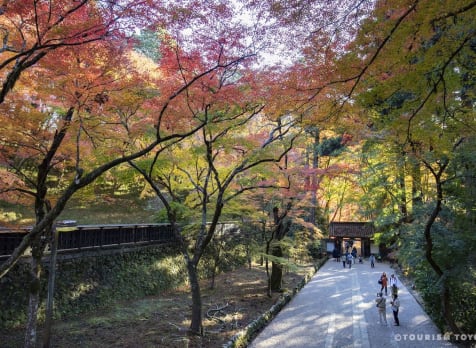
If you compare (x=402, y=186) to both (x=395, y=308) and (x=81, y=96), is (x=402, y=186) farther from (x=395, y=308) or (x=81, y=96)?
(x=81, y=96)

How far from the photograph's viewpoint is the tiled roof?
3073 centimetres

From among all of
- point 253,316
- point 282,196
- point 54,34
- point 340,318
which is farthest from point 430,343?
point 54,34

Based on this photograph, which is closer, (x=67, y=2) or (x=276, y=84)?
(x=67, y=2)

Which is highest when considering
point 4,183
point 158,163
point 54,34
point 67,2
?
point 67,2

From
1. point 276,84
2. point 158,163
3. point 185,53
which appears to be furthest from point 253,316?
point 185,53

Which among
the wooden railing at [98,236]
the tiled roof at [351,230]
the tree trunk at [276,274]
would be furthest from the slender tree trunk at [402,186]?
the tiled roof at [351,230]

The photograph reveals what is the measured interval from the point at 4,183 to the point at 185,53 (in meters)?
4.99

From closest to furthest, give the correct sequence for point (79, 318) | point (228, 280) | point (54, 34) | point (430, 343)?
point (54, 34) → point (430, 343) → point (79, 318) → point (228, 280)

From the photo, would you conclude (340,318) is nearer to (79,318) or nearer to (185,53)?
(79,318)

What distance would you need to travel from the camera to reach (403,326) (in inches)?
415

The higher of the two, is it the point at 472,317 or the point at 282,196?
the point at 282,196

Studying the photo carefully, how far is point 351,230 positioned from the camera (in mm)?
31219

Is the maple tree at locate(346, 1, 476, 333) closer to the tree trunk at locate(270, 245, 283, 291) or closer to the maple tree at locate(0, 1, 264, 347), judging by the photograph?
the maple tree at locate(0, 1, 264, 347)

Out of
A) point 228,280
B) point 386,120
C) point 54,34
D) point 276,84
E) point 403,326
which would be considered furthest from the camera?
point 228,280
